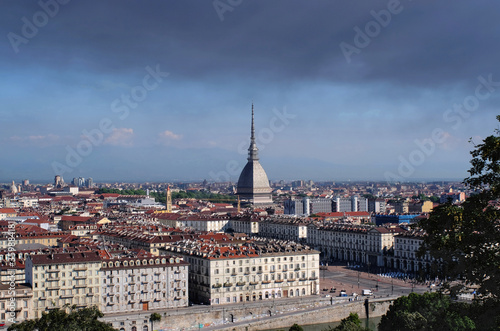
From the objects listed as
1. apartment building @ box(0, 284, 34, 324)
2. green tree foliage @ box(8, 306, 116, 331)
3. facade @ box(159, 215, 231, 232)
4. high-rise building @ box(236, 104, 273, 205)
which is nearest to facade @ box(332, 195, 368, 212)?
high-rise building @ box(236, 104, 273, 205)

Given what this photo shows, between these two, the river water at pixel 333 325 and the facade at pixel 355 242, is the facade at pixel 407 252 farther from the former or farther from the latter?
the river water at pixel 333 325

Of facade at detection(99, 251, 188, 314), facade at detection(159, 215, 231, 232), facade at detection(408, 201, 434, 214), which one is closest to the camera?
facade at detection(99, 251, 188, 314)

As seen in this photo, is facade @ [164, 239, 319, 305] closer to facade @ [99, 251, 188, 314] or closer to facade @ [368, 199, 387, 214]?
facade @ [99, 251, 188, 314]

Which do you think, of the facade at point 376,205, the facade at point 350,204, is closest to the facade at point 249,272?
the facade at point 350,204

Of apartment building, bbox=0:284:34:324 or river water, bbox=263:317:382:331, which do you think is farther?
river water, bbox=263:317:382:331

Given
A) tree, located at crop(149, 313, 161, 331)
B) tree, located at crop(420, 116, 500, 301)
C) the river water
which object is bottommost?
the river water

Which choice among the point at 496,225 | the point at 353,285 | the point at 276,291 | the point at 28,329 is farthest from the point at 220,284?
the point at 496,225

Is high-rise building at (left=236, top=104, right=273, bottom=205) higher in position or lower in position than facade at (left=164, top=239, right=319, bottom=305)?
Result: higher

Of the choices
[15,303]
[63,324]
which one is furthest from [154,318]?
[63,324]
